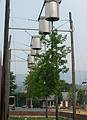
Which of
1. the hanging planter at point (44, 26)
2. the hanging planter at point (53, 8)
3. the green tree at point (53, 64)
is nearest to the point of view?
the hanging planter at point (53, 8)

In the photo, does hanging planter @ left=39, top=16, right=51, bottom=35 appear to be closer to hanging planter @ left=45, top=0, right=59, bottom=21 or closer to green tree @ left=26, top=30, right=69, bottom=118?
hanging planter @ left=45, top=0, right=59, bottom=21

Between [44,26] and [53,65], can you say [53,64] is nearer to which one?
[53,65]

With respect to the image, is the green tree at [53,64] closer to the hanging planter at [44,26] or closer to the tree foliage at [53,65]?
the tree foliage at [53,65]

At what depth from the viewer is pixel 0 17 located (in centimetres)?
419

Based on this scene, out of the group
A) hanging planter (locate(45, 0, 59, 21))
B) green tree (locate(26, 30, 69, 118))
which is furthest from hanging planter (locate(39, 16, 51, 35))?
green tree (locate(26, 30, 69, 118))

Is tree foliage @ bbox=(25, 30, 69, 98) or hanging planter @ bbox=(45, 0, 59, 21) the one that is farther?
tree foliage @ bbox=(25, 30, 69, 98)

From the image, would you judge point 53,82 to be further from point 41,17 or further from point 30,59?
point 41,17

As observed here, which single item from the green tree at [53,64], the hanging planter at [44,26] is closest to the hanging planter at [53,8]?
the hanging planter at [44,26]

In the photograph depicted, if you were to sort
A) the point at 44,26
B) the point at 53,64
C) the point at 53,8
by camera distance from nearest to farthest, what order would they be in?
the point at 53,8, the point at 44,26, the point at 53,64

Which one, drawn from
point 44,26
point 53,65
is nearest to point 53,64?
point 53,65

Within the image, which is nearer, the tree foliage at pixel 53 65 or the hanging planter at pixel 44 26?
the hanging planter at pixel 44 26

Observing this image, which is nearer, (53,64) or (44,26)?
(44,26)

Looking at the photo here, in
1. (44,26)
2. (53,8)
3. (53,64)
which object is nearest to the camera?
(53,8)

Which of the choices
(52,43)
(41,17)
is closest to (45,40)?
(52,43)
